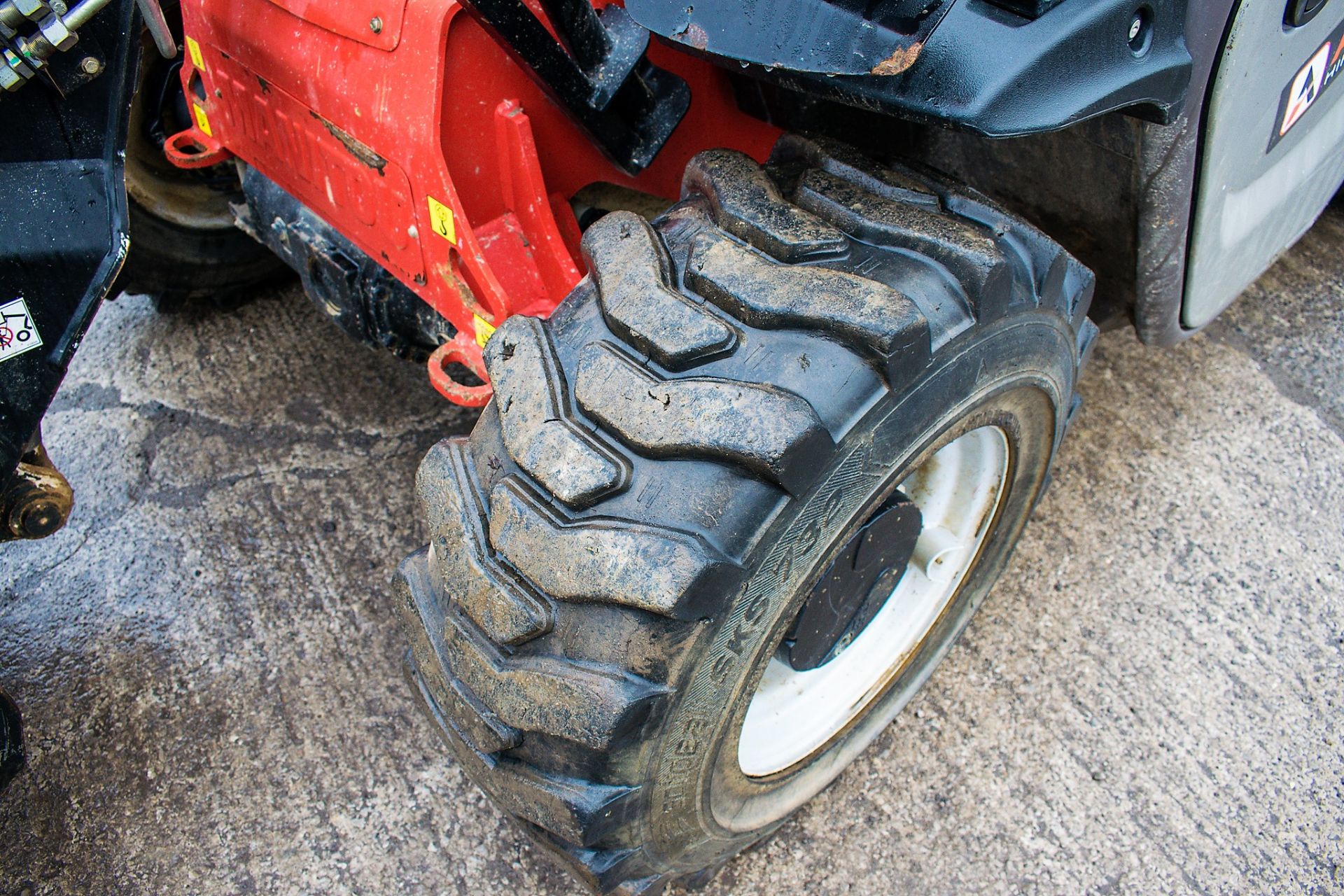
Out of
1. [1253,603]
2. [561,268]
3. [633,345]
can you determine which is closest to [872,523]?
[633,345]

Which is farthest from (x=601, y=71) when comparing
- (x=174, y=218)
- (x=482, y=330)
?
(x=174, y=218)

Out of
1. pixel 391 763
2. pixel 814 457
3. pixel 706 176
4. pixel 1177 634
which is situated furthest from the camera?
pixel 1177 634

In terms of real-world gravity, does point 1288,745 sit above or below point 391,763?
above

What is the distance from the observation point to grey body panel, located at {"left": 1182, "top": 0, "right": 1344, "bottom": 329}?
1.25m

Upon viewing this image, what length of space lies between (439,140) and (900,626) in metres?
1.06

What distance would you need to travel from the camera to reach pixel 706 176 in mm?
1230

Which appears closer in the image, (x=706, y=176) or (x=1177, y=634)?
(x=706, y=176)

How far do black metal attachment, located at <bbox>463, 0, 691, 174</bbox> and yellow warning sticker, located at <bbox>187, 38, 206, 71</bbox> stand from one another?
30.7 inches

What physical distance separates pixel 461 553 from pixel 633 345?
0.31 m

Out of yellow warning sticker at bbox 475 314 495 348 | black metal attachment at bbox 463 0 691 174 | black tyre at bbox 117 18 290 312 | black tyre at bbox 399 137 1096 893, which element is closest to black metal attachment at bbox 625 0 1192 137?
black tyre at bbox 399 137 1096 893

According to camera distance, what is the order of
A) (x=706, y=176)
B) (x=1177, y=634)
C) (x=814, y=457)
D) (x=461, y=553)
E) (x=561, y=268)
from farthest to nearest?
(x=1177, y=634)
(x=561, y=268)
(x=706, y=176)
(x=461, y=553)
(x=814, y=457)

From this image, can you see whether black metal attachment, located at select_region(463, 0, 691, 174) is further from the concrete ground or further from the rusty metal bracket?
the concrete ground

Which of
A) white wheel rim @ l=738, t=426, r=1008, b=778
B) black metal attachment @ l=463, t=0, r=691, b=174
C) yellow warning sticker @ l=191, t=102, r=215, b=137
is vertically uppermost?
black metal attachment @ l=463, t=0, r=691, b=174

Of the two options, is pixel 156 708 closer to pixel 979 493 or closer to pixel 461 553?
pixel 461 553
